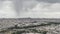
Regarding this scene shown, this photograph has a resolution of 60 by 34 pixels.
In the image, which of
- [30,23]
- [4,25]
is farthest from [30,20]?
[4,25]

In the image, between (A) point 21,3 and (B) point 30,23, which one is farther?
(A) point 21,3

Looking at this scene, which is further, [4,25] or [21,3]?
[21,3]

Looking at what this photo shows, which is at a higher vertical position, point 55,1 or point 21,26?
point 55,1

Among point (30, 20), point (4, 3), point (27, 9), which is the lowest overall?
point (30, 20)

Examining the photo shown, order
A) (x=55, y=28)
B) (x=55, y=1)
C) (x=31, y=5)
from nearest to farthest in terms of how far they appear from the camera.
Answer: (x=55, y=28)
(x=55, y=1)
(x=31, y=5)

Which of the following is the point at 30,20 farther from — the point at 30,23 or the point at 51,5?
Answer: the point at 51,5

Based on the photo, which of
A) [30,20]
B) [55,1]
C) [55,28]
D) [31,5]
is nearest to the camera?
[55,28]

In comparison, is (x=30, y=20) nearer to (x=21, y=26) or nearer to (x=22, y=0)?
(x=21, y=26)

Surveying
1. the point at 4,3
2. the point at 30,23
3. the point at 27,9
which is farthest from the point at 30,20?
the point at 4,3

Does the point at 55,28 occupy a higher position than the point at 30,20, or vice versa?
the point at 30,20
